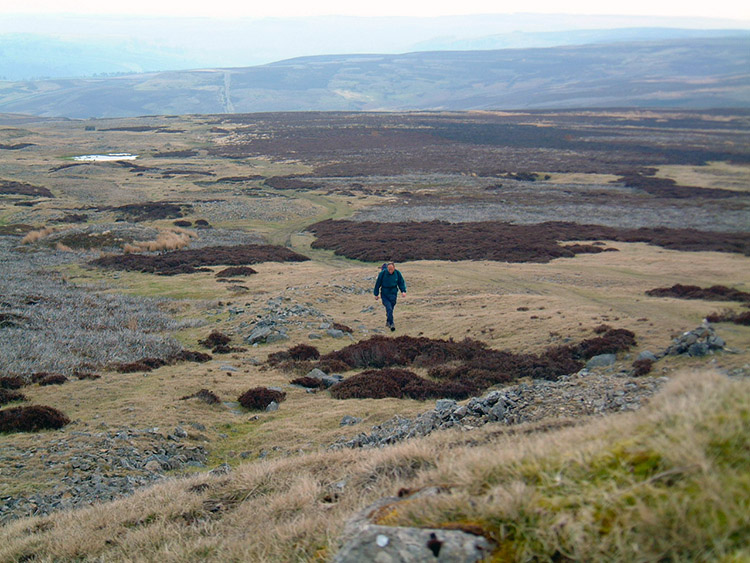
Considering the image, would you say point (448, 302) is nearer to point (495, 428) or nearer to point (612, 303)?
point (612, 303)

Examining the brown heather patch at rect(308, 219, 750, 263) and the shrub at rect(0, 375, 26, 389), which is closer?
the shrub at rect(0, 375, 26, 389)

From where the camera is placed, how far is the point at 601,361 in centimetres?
1456

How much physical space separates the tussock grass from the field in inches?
1.0

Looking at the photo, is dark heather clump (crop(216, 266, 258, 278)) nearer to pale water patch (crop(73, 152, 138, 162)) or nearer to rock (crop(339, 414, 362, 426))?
rock (crop(339, 414, 362, 426))

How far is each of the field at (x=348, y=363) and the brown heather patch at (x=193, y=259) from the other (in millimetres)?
269

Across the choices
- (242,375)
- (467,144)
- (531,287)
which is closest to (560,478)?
(242,375)

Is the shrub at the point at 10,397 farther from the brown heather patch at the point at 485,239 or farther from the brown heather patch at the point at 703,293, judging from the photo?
the brown heather patch at the point at 485,239

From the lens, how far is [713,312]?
17.9 metres

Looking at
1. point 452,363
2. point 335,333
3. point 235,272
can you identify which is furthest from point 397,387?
point 235,272

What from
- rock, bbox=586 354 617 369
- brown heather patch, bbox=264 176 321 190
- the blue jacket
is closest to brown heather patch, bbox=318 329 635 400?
rock, bbox=586 354 617 369

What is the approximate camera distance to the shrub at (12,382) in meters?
14.0

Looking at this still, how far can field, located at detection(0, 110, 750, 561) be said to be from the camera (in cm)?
455

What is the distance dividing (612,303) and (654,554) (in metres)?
20.0

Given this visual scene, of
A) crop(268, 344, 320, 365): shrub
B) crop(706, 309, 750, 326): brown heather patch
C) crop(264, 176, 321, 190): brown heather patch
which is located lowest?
crop(268, 344, 320, 365): shrub
